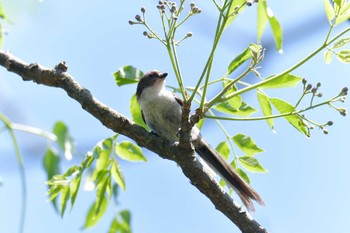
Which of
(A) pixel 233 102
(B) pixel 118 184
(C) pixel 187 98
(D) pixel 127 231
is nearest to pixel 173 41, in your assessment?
(C) pixel 187 98

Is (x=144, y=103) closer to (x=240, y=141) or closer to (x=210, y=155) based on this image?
(x=210, y=155)

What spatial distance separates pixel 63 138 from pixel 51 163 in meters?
0.26

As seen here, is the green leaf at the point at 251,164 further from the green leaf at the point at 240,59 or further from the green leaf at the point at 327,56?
the green leaf at the point at 327,56

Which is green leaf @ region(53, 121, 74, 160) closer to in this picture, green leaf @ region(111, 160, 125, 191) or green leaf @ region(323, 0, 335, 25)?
green leaf @ region(111, 160, 125, 191)

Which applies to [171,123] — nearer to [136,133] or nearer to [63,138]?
[63,138]

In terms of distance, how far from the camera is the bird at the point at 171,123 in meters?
4.02

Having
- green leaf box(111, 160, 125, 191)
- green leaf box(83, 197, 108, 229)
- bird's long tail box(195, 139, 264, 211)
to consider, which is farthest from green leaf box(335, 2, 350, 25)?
green leaf box(83, 197, 108, 229)

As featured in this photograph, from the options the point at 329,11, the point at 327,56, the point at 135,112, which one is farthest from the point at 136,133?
the point at 329,11

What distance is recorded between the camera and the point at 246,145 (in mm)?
3623

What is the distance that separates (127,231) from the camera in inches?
162

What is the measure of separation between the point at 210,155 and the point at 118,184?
96 centimetres

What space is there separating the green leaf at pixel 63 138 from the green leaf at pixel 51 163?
0.18m

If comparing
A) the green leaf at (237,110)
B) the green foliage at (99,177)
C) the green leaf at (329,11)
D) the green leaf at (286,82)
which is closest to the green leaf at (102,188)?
the green foliage at (99,177)

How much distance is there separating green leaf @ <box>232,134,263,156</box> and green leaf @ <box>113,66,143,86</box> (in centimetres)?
75
